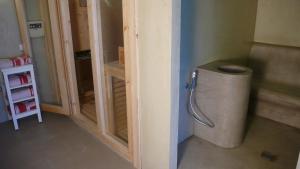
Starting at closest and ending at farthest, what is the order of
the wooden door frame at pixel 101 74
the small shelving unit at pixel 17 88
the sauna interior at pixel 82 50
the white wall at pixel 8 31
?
the wooden door frame at pixel 101 74
the small shelving unit at pixel 17 88
the white wall at pixel 8 31
the sauna interior at pixel 82 50

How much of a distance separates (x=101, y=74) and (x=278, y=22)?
8.01ft

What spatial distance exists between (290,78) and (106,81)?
7.41 feet

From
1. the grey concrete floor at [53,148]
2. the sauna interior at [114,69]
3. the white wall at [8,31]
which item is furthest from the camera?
the white wall at [8,31]

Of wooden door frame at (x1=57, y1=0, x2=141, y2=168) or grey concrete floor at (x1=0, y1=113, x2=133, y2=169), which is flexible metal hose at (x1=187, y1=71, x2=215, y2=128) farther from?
grey concrete floor at (x1=0, y1=113, x2=133, y2=169)

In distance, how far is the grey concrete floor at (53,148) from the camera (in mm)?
2260

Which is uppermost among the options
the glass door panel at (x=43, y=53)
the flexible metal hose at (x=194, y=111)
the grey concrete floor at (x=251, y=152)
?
the glass door panel at (x=43, y=53)

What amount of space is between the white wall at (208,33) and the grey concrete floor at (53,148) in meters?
0.88

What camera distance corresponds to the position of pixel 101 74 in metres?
2.36

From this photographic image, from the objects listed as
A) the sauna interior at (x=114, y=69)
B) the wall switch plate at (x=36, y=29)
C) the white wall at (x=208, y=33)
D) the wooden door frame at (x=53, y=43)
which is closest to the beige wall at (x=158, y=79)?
the sauna interior at (x=114, y=69)

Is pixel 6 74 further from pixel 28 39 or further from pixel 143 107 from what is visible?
pixel 143 107

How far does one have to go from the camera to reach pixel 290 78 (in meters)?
3.00

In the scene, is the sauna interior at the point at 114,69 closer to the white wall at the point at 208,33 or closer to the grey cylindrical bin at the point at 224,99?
the white wall at the point at 208,33

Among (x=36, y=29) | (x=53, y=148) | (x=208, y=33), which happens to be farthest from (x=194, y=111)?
(x=36, y=29)

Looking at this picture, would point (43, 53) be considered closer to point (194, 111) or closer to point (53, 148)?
point (53, 148)
